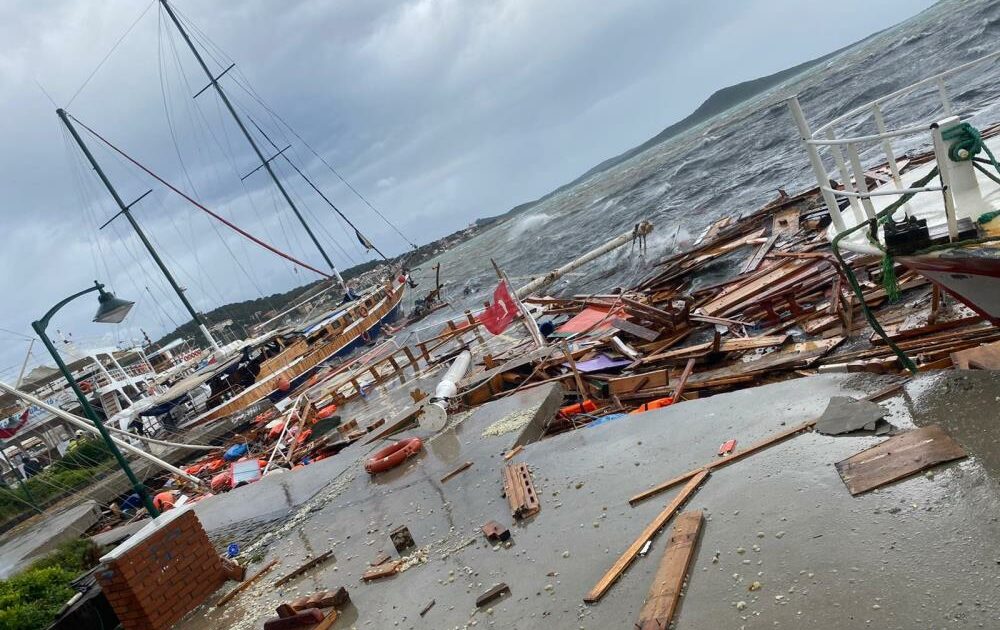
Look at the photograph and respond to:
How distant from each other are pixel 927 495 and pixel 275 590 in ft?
17.9

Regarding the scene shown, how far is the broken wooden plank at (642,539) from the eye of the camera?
12.1 ft

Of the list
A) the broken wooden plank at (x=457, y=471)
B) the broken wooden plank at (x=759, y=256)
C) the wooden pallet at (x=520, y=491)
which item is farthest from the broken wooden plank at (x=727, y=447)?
the broken wooden plank at (x=759, y=256)

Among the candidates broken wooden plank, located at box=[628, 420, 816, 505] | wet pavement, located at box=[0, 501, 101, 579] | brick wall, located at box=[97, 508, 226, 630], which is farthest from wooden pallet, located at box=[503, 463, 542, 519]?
wet pavement, located at box=[0, 501, 101, 579]

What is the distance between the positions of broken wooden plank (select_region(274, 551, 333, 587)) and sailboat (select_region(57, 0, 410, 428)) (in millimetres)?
22554

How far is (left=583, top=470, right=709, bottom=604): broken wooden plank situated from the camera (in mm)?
3688

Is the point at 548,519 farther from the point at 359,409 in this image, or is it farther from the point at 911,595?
the point at 359,409

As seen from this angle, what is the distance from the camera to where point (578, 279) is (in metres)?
23.4

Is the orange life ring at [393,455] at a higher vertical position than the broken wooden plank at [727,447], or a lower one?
higher

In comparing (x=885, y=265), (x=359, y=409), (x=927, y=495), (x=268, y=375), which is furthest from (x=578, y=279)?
(x=927, y=495)

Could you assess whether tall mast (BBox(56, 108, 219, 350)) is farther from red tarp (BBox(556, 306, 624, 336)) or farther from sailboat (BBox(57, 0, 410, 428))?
red tarp (BBox(556, 306, 624, 336))

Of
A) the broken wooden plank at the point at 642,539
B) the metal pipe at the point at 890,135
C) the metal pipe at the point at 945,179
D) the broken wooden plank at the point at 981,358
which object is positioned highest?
the metal pipe at the point at 890,135

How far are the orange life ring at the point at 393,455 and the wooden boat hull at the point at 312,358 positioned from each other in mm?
20967

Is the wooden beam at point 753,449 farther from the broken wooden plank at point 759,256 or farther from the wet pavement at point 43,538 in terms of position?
the wet pavement at point 43,538

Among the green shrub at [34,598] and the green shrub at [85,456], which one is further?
the green shrub at [85,456]
